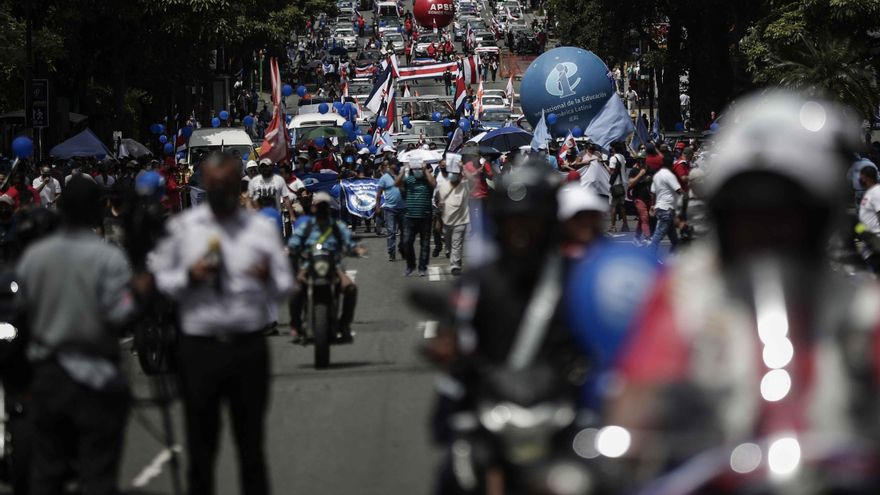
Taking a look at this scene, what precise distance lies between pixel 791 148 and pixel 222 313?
4626mm

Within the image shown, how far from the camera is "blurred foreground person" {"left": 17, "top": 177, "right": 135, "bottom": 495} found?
23.8ft

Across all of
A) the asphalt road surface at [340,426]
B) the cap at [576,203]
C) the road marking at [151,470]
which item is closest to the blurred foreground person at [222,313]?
the asphalt road surface at [340,426]

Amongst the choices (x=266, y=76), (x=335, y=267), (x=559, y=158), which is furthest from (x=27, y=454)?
(x=266, y=76)

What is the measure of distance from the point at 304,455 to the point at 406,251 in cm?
1272

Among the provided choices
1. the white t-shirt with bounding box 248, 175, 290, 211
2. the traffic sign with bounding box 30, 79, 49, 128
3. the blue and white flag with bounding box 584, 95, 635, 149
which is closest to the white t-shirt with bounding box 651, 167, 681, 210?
the white t-shirt with bounding box 248, 175, 290, 211

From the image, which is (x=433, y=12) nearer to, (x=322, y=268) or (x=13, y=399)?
(x=322, y=268)

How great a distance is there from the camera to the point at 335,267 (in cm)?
1602

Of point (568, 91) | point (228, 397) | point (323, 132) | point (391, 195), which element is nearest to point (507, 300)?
point (228, 397)

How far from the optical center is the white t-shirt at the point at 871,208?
1683cm

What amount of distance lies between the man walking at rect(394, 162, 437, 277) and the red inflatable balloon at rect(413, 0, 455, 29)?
68.6m

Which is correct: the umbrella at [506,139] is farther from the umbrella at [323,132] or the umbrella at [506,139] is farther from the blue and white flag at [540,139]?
the umbrella at [323,132]

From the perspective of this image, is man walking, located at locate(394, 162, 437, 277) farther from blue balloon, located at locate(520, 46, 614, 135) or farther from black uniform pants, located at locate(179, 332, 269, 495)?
blue balloon, located at locate(520, 46, 614, 135)

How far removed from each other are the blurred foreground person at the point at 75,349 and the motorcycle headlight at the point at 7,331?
5.03ft

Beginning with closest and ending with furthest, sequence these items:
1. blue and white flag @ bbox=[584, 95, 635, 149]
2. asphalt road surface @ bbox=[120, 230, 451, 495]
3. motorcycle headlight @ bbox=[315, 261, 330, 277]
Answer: asphalt road surface @ bbox=[120, 230, 451, 495], motorcycle headlight @ bbox=[315, 261, 330, 277], blue and white flag @ bbox=[584, 95, 635, 149]
